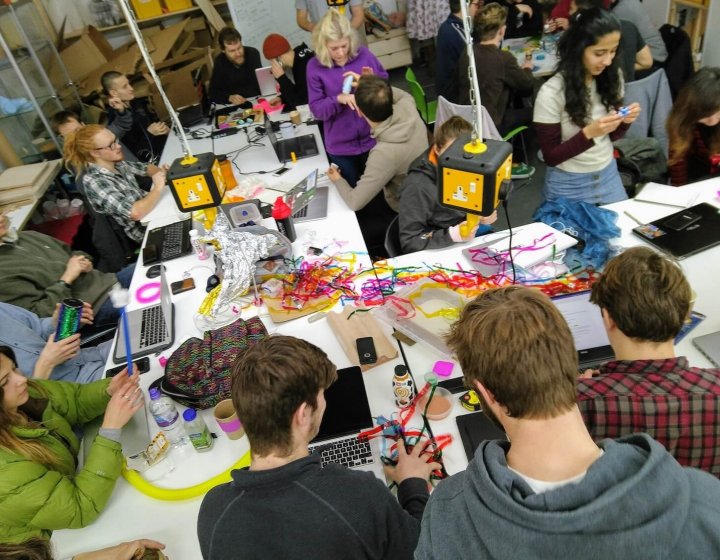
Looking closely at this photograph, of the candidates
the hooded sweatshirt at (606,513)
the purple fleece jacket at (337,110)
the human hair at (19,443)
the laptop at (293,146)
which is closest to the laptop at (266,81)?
the laptop at (293,146)

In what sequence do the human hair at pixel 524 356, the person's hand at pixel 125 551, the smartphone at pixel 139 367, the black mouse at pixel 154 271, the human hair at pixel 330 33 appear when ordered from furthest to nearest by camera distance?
1. the human hair at pixel 330 33
2. the black mouse at pixel 154 271
3. the smartphone at pixel 139 367
4. the person's hand at pixel 125 551
5. the human hair at pixel 524 356

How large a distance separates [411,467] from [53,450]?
1106 mm

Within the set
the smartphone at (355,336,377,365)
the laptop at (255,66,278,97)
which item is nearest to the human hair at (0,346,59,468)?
the smartphone at (355,336,377,365)

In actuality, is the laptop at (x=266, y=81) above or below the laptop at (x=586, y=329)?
above

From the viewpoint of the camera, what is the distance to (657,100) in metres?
2.97

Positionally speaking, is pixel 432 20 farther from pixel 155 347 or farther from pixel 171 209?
pixel 155 347

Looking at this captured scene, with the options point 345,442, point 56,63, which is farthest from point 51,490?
point 56,63

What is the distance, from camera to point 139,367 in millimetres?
1974

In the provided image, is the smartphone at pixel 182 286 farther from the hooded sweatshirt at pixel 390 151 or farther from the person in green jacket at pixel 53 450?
the hooded sweatshirt at pixel 390 151

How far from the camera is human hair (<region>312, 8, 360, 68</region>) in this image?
9.82 ft

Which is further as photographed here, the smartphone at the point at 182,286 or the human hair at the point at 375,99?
the human hair at the point at 375,99

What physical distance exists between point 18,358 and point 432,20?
5.49 metres

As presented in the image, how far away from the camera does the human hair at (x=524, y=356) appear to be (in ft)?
3.08

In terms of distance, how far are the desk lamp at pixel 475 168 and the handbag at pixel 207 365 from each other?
3.00ft
